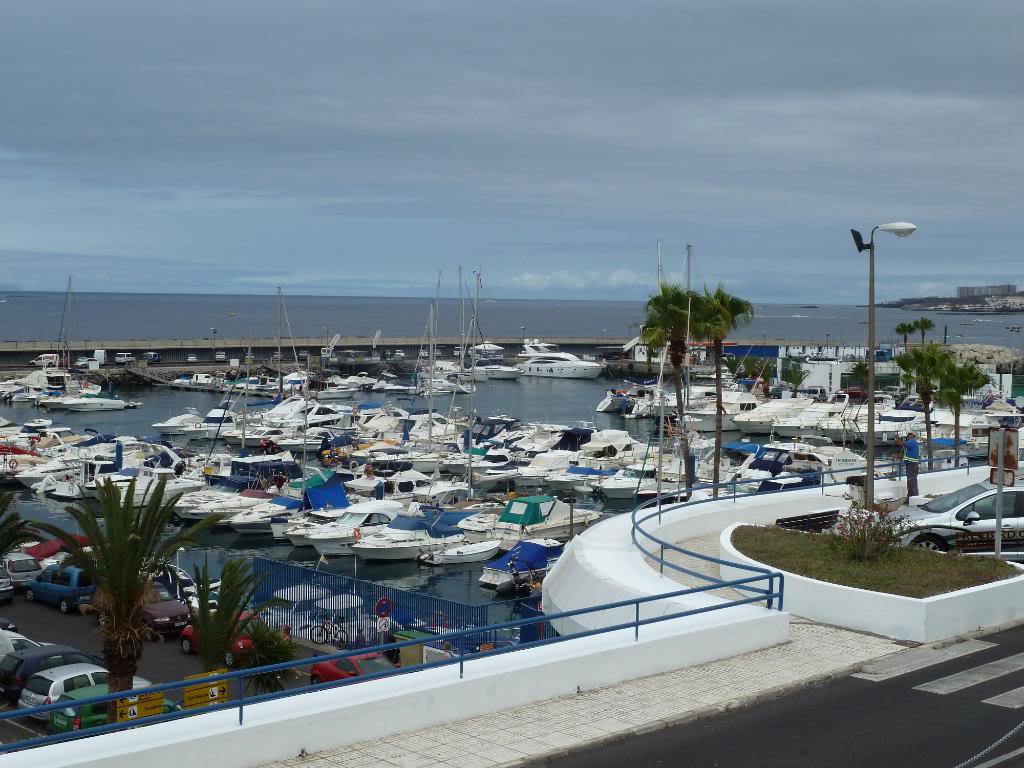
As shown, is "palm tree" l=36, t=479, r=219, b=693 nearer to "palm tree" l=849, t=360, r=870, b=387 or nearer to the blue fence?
the blue fence

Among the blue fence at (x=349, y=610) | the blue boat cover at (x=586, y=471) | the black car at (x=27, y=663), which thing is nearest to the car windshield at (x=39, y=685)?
the black car at (x=27, y=663)

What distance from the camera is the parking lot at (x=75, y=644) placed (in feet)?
69.5

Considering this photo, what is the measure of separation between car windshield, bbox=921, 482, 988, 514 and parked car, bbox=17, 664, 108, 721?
640 inches

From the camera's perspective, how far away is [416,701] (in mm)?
11367

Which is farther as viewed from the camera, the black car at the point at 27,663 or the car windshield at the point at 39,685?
the black car at the point at 27,663

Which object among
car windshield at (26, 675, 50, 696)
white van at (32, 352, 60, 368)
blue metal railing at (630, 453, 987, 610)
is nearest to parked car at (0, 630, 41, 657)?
car windshield at (26, 675, 50, 696)

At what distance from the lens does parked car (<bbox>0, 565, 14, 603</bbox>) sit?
34.0m

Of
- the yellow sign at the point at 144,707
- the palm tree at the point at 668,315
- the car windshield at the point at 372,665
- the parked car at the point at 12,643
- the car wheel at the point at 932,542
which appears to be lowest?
the parked car at the point at 12,643

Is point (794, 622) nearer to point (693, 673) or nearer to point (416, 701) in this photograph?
point (693, 673)

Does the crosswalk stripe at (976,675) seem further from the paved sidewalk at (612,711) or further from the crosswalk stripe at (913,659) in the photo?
the paved sidewalk at (612,711)

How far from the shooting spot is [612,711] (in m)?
12.1

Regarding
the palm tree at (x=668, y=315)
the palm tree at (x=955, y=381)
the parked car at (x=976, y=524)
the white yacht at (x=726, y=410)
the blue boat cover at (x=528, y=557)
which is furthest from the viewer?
the white yacht at (x=726, y=410)

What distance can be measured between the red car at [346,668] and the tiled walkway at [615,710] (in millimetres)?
8489

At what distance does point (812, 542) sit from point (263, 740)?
11.8 meters
